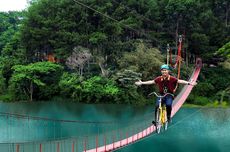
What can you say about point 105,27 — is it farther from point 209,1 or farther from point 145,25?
point 209,1

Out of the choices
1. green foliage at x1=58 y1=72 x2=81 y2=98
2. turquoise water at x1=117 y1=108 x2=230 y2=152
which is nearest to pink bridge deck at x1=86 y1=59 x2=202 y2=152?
turquoise water at x1=117 y1=108 x2=230 y2=152

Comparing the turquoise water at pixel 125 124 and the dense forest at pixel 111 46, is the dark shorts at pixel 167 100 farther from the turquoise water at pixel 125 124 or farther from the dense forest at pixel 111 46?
the dense forest at pixel 111 46

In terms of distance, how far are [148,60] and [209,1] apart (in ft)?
17.1

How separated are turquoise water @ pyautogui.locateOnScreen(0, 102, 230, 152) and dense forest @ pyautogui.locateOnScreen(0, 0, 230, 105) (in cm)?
94

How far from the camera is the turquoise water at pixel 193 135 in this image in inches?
408

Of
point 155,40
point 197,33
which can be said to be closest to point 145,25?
point 155,40

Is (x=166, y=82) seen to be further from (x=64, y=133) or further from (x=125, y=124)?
(x=125, y=124)

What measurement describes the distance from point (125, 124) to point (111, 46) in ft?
17.0

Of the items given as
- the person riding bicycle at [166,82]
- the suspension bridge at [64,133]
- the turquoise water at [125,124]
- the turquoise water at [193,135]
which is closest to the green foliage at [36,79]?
the turquoise water at [125,124]

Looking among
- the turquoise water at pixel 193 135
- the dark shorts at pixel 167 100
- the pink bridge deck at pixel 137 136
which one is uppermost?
the dark shorts at pixel 167 100

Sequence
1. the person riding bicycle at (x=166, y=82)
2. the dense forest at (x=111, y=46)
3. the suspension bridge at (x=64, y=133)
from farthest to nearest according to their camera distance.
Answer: the dense forest at (x=111, y=46) → the suspension bridge at (x=64, y=133) → the person riding bicycle at (x=166, y=82)

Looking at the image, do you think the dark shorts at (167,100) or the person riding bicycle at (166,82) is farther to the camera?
the dark shorts at (167,100)

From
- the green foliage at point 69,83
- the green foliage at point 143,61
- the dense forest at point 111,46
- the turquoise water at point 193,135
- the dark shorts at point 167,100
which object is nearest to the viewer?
the dark shorts at point 167,100

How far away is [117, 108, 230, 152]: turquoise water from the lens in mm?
10367
